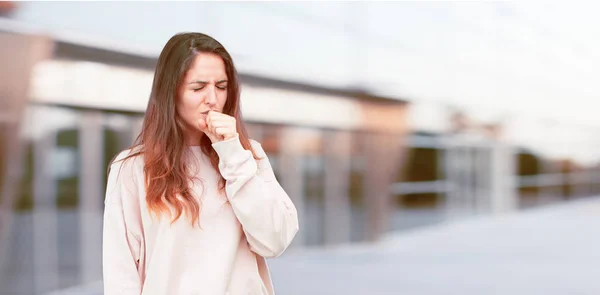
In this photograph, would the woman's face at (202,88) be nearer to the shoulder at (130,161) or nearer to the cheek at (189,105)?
the cheek at (189,105)

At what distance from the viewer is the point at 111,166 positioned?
2234 mm

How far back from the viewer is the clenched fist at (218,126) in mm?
2068

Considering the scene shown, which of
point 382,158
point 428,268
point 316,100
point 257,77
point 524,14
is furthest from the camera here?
point 524,14

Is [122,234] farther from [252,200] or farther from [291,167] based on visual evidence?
[291,167]

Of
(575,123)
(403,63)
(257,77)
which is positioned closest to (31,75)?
(257,77)

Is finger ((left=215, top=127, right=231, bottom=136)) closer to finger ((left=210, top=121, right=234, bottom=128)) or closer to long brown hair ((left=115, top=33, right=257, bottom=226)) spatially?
finger ((left=210, top=121, right=234, bottom=128))

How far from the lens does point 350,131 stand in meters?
13.2

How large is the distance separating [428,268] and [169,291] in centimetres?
881

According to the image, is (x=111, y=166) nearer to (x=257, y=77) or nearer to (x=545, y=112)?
(x=257, y=77)

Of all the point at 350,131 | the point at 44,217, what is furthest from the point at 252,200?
the point at 350,131

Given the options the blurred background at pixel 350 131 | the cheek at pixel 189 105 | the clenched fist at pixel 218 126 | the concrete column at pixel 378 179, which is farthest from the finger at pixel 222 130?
the concrete column at pixel 378 179

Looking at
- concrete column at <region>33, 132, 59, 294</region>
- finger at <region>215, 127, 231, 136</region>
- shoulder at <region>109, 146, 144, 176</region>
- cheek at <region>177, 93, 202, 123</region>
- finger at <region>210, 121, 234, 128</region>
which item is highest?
cheek at <region>177, 93, 202, 123</region>

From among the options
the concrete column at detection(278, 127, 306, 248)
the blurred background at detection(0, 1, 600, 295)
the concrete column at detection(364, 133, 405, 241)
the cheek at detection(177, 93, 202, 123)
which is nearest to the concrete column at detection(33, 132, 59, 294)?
the blurred background at detection(0, 1, 600, 295)

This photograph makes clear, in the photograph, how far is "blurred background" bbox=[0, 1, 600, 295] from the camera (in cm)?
795
